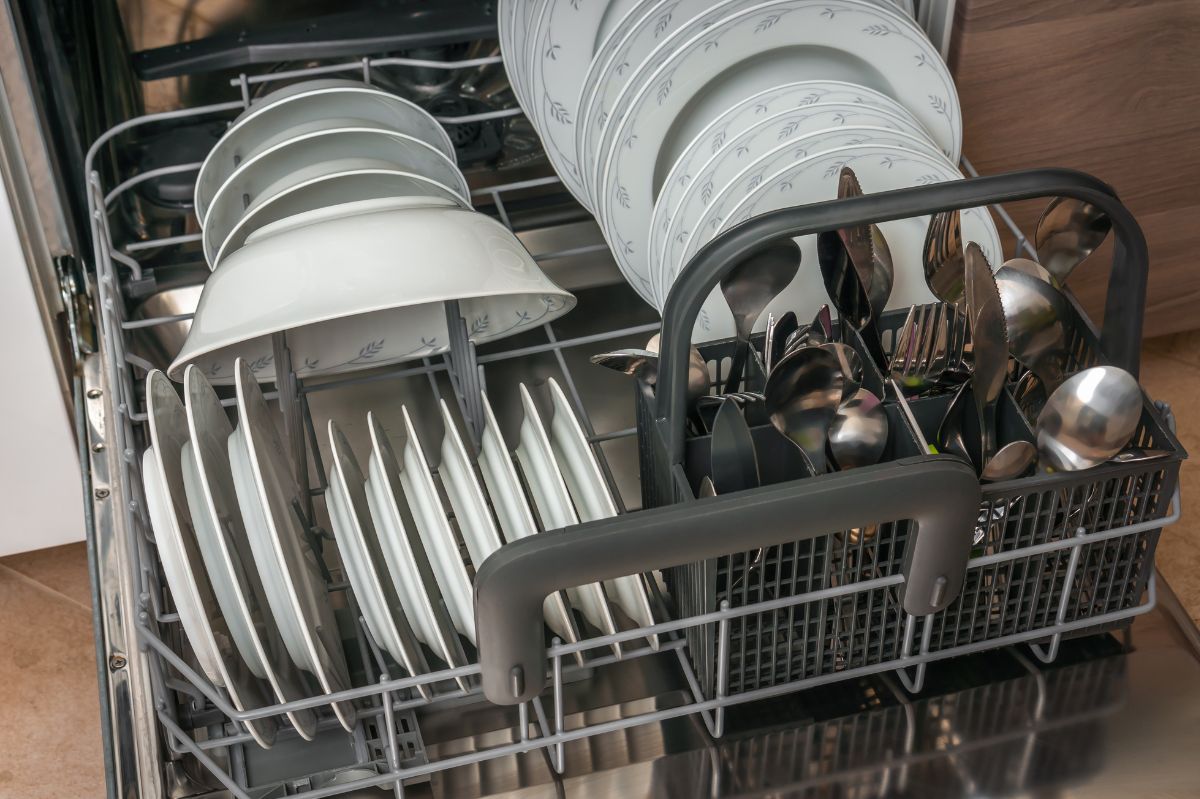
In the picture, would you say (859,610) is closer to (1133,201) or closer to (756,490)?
(756,490)

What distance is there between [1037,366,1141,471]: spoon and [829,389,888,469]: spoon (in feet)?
0.29

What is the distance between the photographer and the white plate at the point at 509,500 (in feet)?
2.20

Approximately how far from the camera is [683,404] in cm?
61

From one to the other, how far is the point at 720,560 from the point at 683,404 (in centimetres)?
8

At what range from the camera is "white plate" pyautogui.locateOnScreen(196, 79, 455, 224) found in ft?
3.03

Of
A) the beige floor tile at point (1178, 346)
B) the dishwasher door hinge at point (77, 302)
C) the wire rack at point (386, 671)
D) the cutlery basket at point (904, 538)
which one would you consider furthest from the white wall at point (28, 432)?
the beige floor tile at point (1178, 346)

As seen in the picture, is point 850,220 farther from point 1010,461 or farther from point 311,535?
point 311,535

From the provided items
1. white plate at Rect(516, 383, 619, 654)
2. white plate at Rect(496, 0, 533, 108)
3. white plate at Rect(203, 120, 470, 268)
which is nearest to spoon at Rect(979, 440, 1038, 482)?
white plate at Rect(516, 383, 619, 654)

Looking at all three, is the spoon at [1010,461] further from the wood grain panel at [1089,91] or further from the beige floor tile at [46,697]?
the beige floor tile at [46,697]

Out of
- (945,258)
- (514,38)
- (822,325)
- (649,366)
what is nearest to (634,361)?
(649,366)

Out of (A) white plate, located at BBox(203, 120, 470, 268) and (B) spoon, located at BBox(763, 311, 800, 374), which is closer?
(B) spoon, located at BBox(763, 311, 800, 374)

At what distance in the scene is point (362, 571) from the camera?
0.68 m

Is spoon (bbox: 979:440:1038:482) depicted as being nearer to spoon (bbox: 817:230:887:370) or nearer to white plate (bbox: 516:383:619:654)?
spoon (bbox: 817:230:887:370)

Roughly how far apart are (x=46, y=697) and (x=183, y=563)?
2.14 ft
